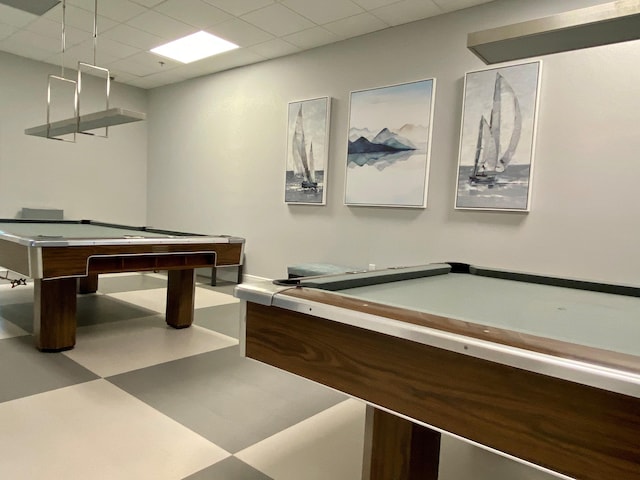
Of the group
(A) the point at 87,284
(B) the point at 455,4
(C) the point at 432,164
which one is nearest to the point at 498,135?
(C) the point at 432,164

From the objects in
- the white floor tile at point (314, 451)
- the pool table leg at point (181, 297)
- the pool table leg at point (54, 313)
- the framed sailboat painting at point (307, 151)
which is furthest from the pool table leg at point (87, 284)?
the white floor tile at point (314, 451)

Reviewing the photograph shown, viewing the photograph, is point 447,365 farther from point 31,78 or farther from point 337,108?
point 31,78

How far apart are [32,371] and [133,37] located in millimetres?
3865

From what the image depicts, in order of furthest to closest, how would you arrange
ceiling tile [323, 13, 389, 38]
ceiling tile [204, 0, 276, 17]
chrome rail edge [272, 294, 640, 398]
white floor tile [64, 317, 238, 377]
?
1. ceiling tile [323, 13, 389, 38]
2. ceiling tile [204, 0, 276, 17]
3. white floor tile [64, 317, 238, 377]
4. chrome rail edge [272, 294, 640, 398]

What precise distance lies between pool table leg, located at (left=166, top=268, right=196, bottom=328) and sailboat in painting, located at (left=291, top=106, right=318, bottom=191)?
6.16ft

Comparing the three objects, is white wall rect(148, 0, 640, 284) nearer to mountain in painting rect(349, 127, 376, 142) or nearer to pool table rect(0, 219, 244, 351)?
mountain in painting rect(349, 127, 376, 142)

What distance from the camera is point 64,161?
6.02 metres

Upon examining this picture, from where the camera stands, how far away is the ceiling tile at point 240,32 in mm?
4234

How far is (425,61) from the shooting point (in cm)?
389

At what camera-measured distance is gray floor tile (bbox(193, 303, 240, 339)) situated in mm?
3493

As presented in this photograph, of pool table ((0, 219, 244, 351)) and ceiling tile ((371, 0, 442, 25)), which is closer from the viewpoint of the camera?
pool table ((0, 219, 244, 351))

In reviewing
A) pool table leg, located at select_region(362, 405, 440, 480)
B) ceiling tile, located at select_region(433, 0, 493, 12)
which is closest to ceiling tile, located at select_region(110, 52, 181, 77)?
ceiling tile, located at select_region(433, 0, 493, 12)

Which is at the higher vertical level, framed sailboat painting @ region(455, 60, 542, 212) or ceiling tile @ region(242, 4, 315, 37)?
ceiling tile @ region(242, 4, 315, 37)

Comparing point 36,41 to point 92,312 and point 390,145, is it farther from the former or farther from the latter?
point 390,145
